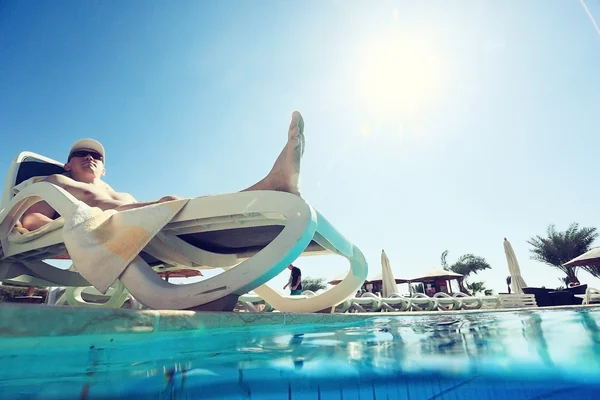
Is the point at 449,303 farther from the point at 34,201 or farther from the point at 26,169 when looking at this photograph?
the point at 26,169

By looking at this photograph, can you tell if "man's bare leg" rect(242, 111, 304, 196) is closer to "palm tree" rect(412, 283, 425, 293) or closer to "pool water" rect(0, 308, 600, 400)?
"pool water" rect(0, 308, 600, 400)

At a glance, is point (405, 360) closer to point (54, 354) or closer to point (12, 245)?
point (54, 354)

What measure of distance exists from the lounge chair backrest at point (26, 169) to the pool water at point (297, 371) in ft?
→ 42.6

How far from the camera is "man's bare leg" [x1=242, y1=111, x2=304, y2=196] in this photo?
21.4 feet

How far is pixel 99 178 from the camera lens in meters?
10.9

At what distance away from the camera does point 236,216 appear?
6.39 metres

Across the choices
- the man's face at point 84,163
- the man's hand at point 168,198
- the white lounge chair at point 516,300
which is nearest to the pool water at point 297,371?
the man's hand at point 168,198

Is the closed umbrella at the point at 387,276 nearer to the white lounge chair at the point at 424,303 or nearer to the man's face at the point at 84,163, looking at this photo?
the white lounge chair at the point at 424,303

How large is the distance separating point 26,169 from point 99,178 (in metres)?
4.48

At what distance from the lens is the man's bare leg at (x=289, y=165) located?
6535 mm

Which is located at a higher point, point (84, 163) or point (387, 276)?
point (84, 163)

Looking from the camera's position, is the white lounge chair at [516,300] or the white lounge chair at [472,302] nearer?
the white lounge chair at [516,300]

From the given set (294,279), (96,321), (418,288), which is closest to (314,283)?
(418,288)

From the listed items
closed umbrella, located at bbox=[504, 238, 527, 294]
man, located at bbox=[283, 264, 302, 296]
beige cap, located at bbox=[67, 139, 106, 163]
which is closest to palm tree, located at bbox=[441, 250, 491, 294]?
closed umbrella, located at bbox=[504, 238, 527, 294]
